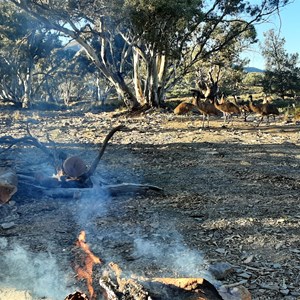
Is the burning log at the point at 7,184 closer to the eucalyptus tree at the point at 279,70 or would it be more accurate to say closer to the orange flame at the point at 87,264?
the orange flame at the point at 87,264

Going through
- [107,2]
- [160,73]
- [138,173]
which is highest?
[107,2]

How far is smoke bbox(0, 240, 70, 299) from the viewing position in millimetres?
3564

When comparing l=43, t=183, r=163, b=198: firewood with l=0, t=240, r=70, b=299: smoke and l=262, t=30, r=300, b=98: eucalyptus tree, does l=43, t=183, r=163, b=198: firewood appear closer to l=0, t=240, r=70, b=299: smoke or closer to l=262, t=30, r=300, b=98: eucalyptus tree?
l=0, t=240, r=70, b=299: smoke

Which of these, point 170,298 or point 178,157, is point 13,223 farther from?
point 178,157

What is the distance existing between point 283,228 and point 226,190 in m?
1.84

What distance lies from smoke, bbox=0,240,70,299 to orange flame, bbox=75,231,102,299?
0.58ft

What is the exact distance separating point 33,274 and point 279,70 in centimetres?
3287

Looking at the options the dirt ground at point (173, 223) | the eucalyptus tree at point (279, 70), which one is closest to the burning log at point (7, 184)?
the dirt ground at point (173, 223)

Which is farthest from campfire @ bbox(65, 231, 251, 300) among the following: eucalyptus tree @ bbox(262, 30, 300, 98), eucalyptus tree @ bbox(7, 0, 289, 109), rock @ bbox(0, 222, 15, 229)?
eucalyptus tree @ bbox(262, 30, 300, 98)

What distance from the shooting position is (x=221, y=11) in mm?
20844

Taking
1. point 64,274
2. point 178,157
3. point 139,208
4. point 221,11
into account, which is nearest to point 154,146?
point 178,157

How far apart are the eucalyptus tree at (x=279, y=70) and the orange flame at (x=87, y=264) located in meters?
29.2

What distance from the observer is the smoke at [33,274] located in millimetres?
3564

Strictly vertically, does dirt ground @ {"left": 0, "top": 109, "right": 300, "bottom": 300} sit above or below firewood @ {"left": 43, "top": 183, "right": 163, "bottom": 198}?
below
